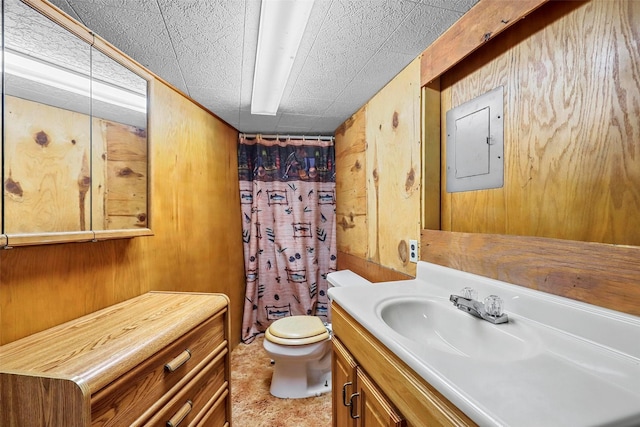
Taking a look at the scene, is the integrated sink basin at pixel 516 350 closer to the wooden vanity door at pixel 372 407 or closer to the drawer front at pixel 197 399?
the wooden vanity door at pixel 372 407

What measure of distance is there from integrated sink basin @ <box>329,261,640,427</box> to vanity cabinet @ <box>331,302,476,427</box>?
0.05 metres

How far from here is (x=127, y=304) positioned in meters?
1.26

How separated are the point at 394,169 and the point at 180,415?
1580mm

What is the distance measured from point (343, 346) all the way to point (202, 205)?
1.48 meters

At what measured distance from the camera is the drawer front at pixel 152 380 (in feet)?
2.39

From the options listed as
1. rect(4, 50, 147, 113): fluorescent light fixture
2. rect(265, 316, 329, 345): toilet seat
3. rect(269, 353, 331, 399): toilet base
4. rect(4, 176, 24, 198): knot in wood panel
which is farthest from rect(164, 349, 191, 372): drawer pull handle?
rect(4, 50, 147, 113): fluorescent light fixture

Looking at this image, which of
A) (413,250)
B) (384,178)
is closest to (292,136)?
(384,178)

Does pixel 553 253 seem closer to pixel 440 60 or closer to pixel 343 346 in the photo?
pixel 343 346

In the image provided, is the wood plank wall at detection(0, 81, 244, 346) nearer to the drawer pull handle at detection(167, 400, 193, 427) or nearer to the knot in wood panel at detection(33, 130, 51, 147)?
the knot in wood panel at detection(33, 130, 51, 147)

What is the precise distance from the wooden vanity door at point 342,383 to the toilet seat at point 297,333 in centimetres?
58

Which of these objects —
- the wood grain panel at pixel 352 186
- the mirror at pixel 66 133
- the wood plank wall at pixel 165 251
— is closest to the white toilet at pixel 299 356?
the wood grain panel at pixel 352 186

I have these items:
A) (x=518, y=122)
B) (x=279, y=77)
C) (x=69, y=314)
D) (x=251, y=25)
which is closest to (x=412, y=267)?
(x=518, y=122)

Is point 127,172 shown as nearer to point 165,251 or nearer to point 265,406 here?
point 165,251

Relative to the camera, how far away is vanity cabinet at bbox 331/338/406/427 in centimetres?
80
